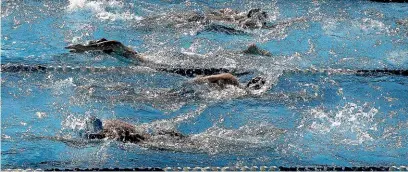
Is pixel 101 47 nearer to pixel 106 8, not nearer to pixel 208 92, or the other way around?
pixel 208 92

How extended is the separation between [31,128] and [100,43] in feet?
4.71

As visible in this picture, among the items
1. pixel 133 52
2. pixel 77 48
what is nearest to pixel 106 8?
pixel 77 48

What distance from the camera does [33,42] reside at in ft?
23.5

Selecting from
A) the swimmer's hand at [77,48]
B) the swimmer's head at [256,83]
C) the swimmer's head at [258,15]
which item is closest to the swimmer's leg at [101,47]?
the swimmer's hand at [77,48]

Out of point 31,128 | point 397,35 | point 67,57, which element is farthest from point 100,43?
point 397,35

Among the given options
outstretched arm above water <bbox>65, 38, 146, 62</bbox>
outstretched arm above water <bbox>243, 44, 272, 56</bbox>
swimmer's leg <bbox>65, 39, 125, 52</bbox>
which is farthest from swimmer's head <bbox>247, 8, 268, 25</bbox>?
swimmer's leg <bbox>65, 39, 125, 52</bbox>

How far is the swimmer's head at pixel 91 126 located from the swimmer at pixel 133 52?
1.41 meters

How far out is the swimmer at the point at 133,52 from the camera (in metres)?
6.66

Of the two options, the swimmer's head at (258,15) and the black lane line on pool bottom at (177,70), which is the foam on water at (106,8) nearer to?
the swimmer's head at (258,15)

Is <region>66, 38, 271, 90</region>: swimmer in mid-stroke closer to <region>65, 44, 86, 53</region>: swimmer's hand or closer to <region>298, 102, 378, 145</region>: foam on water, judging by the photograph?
<region>65, 44, 86, 53</region>: swimmer's hand

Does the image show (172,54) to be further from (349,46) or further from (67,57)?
(349,46)

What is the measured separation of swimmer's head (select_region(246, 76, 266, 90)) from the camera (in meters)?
6.37

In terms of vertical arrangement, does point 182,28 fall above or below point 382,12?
below

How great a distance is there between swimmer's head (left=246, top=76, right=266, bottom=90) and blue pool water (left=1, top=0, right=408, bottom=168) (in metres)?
0.07
